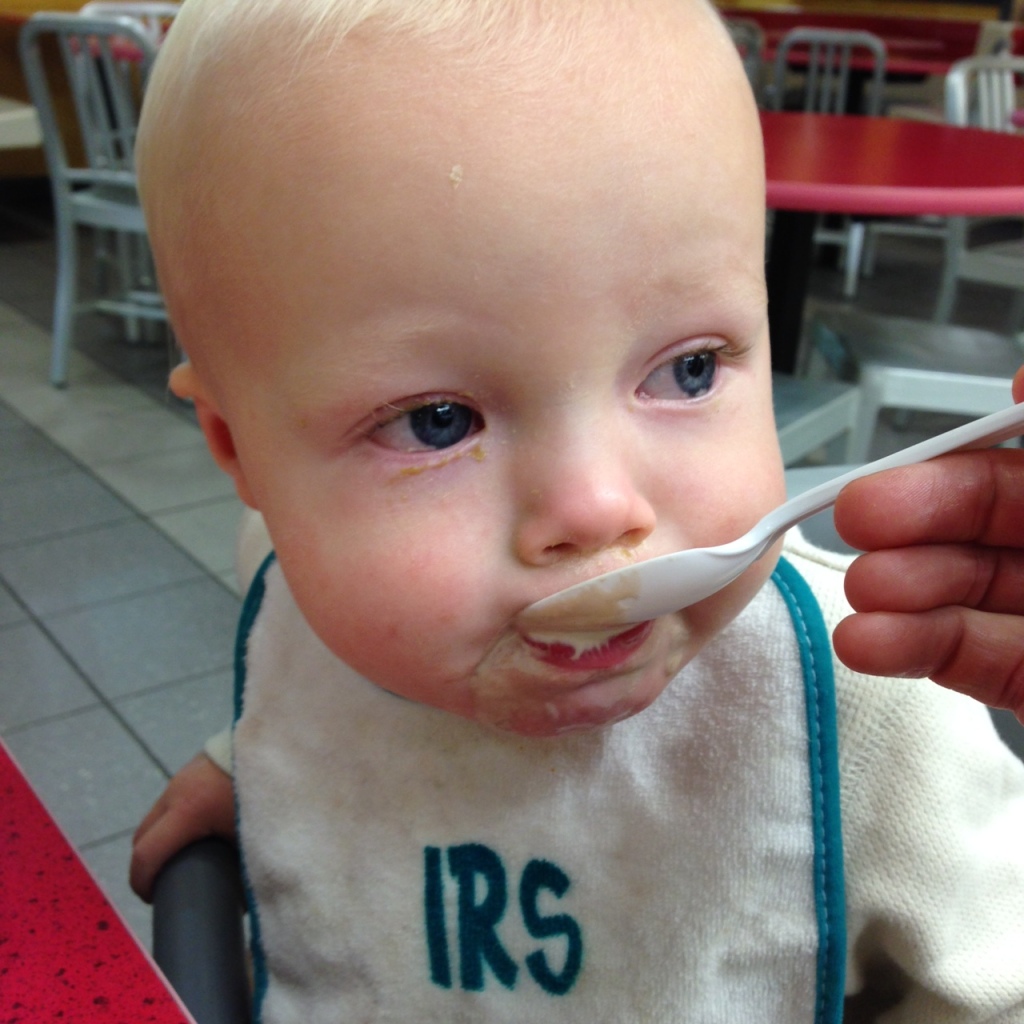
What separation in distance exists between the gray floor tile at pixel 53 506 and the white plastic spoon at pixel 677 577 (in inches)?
95.3

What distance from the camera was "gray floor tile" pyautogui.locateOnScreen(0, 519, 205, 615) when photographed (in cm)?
240

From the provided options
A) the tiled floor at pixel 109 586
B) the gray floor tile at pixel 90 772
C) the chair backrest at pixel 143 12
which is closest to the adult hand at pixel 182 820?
the tiled floor at pixel 109 586

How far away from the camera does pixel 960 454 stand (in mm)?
503

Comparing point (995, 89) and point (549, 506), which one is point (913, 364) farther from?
point (995, 89)

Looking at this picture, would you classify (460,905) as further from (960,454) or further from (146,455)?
(146,455)

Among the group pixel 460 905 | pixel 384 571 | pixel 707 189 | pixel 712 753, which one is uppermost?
pixel 707 189

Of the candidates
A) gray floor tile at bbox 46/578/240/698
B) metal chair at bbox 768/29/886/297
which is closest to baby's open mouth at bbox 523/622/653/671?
gray floor tile at bbox 46/578/240/698

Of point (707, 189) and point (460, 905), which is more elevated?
point (707, 189)

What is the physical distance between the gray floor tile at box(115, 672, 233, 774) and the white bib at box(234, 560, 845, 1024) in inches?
46.2

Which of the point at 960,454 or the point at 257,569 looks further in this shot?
the point at 257,569

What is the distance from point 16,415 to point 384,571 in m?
3.19

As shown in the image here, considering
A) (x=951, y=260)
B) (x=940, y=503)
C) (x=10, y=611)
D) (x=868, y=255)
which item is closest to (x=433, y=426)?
(x=940, y=503)

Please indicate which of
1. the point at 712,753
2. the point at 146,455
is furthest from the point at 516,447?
the point at 146,455

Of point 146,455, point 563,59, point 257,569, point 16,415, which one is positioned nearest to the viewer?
point 563,59
